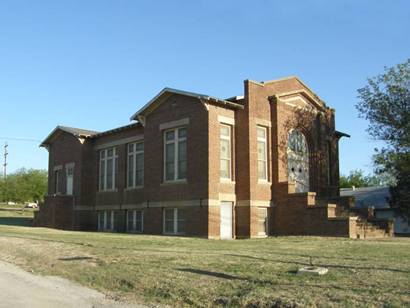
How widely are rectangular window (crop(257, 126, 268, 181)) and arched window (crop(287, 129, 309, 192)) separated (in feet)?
5.51

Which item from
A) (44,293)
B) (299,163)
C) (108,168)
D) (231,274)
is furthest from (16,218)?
(231,274)

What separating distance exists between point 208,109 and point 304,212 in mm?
6153

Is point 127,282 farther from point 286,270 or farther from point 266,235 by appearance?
point 266,235

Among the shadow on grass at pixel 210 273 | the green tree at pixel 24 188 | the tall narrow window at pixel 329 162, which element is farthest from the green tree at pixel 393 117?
the green tree at pixel 24 188

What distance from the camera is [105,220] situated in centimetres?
3177

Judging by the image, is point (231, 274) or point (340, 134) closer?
point (231, 274)

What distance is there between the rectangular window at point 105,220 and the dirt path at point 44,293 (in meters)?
19.3

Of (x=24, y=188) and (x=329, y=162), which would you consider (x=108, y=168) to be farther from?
(x=24, y=188)

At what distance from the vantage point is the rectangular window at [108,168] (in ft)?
102

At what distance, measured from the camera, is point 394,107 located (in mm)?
26234

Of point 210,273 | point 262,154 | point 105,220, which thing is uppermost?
point 262,154

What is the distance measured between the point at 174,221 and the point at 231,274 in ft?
49.1

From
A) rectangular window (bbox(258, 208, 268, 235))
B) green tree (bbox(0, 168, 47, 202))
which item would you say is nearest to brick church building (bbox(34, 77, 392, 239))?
rectangular window (bbox(258, 208, 268, 235))

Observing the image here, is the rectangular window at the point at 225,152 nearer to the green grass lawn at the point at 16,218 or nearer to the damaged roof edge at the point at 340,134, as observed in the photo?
the damaged roof edge at the point at 340,134
